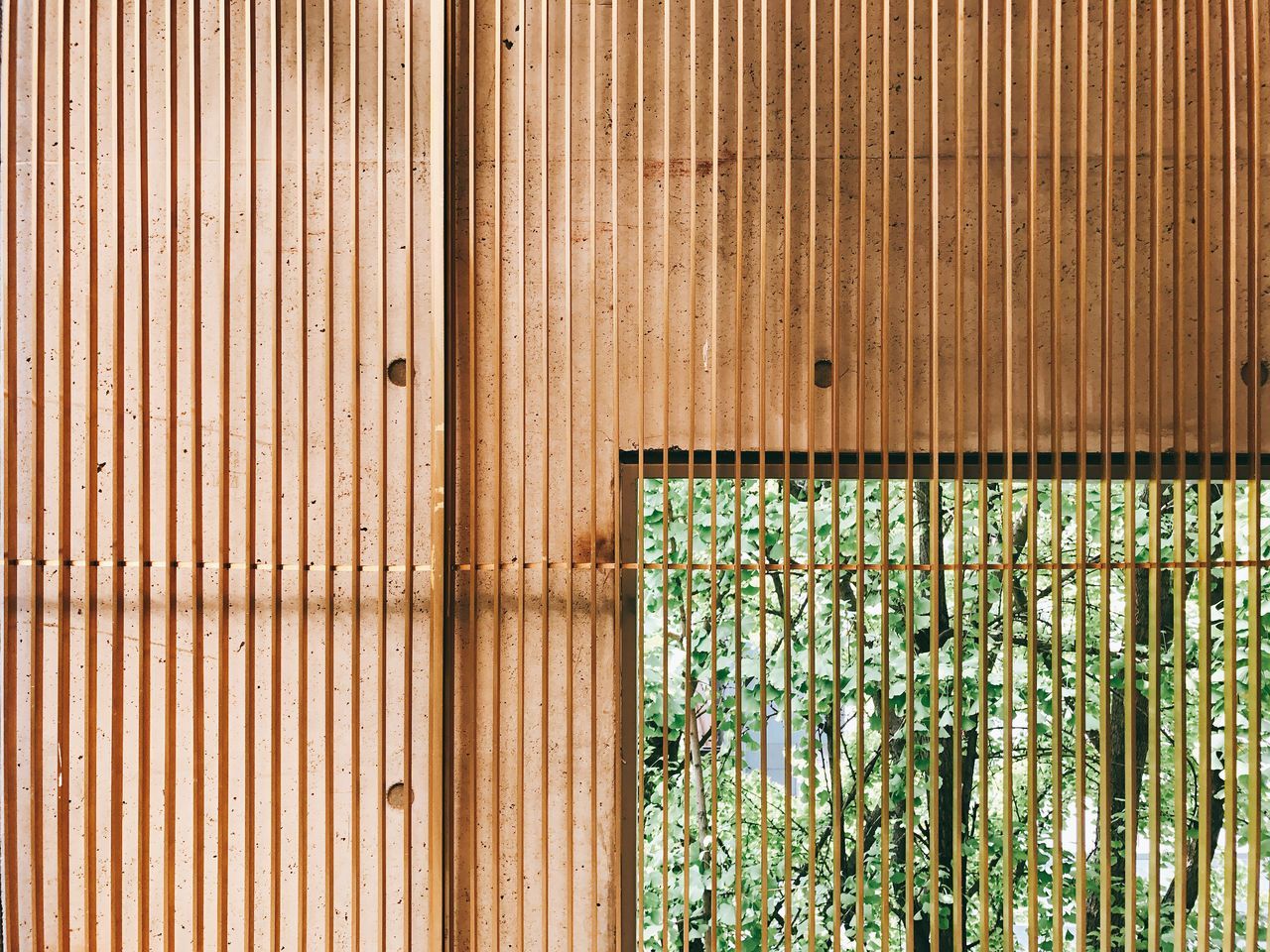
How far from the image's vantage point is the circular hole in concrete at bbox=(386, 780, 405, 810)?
1.92 m

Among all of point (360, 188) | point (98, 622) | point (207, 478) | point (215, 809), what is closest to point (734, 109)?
point (360, 188)

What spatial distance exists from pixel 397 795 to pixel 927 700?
1.96 meters

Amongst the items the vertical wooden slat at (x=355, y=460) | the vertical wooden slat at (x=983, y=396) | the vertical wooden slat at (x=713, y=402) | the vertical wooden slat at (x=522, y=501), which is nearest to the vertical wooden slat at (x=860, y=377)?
the vertical wooden slat at (x=983, y=396)

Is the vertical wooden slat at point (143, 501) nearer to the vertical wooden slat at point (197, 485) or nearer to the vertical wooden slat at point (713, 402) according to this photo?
the vertical wooden slat at point (197, 485)

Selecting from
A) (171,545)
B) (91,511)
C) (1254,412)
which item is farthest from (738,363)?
(91,511)

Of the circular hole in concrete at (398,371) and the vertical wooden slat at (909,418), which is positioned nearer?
the vertical wooden slat at (909,418)

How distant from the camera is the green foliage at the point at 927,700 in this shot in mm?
1829

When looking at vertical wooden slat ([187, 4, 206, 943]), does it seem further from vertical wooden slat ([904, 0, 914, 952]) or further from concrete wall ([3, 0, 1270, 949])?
vertical wooden slat ([904, 0, 914, 952])

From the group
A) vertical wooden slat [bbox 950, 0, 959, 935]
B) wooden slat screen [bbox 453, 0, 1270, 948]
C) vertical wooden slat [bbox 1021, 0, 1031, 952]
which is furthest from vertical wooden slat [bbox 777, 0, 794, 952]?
vertical wooden slat [bbox 1021, 0, 1031, 952]

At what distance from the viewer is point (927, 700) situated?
3.14m

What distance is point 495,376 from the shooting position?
1.89 meters

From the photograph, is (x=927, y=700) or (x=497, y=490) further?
(x=927, y=700)

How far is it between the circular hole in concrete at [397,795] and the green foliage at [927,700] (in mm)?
526

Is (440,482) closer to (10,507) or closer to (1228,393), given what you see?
(10,507)
